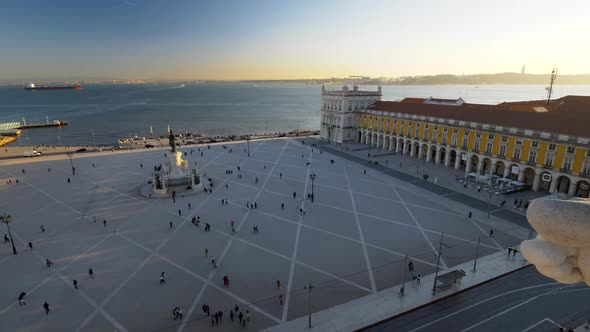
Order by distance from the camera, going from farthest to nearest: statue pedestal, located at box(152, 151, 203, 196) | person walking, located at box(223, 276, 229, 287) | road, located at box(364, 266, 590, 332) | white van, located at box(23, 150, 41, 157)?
1. white van, located at box(23, 150, 41, 157)
2. statue pedestal, located at box(152, 151, 203, 196)
3. person walking, located at box(223, 276, 229, 287)
4. road, located at box(364, 266, 590, 332)

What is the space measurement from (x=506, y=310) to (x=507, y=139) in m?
29.8

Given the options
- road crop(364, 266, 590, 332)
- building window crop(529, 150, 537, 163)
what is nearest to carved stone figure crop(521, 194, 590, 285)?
road crop(364, 266, 590, 332)

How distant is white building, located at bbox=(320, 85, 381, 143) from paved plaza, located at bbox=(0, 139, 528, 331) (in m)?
25.6

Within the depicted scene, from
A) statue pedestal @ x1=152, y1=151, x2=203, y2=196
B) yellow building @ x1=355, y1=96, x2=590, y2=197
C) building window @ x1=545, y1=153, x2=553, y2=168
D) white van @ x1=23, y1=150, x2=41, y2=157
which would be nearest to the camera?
yellow building @ x1=355, y1=96, x2=590, y2=197

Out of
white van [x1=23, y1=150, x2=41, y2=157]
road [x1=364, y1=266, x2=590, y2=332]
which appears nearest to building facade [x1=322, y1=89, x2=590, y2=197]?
road [x1=364, y1=266, x2=590, y2=332]

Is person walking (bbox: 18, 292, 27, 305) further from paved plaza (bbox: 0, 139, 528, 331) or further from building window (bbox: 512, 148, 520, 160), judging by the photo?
building window (bbox: 512, 148, 520, 160)

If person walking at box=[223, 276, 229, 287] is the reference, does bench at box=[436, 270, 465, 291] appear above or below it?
above

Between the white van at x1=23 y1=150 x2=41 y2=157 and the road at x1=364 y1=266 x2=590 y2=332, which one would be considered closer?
the road at x1=364 y1=266 x2=590 y2=332

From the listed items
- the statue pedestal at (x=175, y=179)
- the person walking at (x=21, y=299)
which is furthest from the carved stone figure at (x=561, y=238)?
the statue pedestal at (x=175, y=179)

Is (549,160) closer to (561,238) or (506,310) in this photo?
(506,310)

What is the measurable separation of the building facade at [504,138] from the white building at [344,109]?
20.0 feet

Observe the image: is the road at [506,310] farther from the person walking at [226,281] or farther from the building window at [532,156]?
the building window at [532,156]

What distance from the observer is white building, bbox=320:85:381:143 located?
6975 centimetres

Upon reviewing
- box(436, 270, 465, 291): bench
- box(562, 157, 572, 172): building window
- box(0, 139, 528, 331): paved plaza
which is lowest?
box(0, 139, 528, 331): paved plaza
